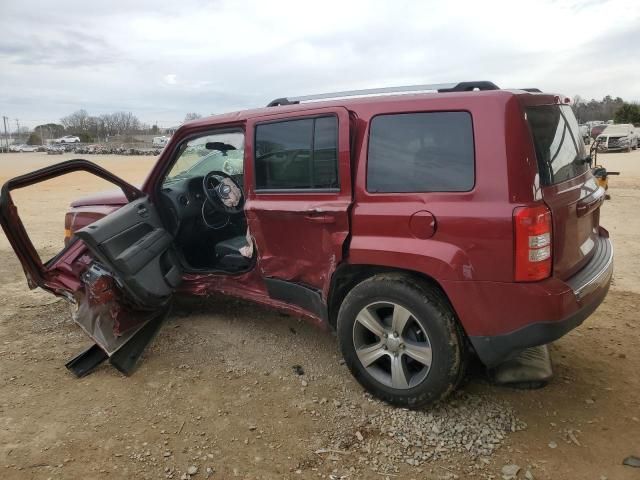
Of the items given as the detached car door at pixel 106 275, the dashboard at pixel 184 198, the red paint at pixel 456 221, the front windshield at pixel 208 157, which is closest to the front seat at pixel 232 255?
the dashboard at pixel 184 198

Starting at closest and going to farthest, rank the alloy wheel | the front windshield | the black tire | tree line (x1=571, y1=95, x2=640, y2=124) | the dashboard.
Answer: the black tire
the alloy wheel
the front windshield
the dashboard
tree line (x1=571, y1=95, x2=640, y2=124)

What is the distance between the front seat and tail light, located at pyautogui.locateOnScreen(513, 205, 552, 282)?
226 centimetres

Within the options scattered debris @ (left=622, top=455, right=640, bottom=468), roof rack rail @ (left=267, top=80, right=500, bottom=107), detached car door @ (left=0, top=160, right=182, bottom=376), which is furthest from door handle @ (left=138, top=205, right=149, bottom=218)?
scattered debris @ (left=622, top=455, right=640, bottom=468)

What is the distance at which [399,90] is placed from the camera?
331cm

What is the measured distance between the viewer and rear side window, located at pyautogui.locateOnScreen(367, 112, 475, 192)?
2.84 metres

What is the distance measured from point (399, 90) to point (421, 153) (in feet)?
1.81

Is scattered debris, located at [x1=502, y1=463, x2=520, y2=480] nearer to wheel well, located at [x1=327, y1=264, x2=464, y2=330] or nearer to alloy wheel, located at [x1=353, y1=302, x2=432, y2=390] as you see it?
alloy wheel, located at [x1=353, y1=302, x2=432, y2=390]

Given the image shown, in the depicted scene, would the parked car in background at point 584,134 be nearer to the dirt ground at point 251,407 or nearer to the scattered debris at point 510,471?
the dirt ground at point 251,407

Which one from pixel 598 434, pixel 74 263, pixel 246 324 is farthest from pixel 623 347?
pixel 74 263

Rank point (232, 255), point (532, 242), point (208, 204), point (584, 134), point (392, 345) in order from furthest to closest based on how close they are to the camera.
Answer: point (584, 134) → point (208, 204) → point (232, 255) → point (392, 345) → point (532, 242)

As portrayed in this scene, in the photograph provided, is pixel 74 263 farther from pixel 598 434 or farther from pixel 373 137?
pixel 598 434

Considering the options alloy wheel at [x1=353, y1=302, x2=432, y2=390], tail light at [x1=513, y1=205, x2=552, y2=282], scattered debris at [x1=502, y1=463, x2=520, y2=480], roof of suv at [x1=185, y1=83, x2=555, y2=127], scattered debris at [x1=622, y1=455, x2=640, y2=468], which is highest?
roof of suv at [x1=185, y1=83, x2=555, y2=127]

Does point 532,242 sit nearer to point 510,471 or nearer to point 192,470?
point 510,471

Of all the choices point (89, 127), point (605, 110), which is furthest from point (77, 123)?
point (605, 110)
